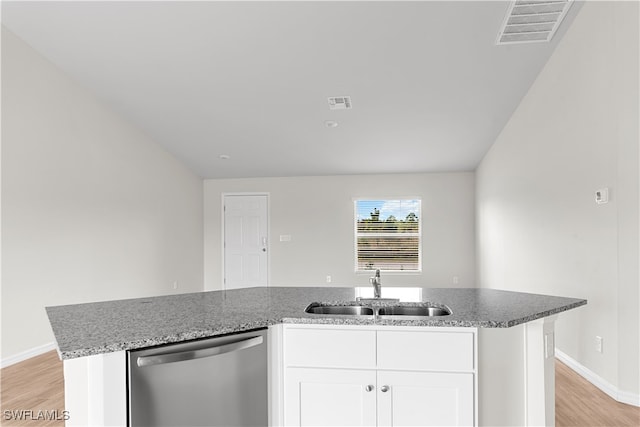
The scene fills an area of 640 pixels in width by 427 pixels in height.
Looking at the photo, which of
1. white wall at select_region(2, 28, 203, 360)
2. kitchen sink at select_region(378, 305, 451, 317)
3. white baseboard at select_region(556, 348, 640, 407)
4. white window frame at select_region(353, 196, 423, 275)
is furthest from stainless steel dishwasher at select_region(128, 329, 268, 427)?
white window frame at select_region(353, 196, 423, 275)

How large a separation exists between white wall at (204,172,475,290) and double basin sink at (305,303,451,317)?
16.9 ft

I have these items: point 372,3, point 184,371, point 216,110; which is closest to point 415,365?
point 184,371

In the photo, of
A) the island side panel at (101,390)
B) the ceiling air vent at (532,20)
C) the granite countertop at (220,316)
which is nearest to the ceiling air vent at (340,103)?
the ceiling air vent at (532,20)

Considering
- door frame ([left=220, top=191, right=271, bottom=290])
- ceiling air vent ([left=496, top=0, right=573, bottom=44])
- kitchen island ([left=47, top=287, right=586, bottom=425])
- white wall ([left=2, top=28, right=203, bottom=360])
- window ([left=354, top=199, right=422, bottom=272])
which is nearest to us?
kitchen island ([left=47, top=287, right=586, bottom=425])

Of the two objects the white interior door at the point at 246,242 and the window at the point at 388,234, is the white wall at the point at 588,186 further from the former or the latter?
the white interior door at the point at 246,242

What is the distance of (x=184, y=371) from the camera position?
1.53 metres

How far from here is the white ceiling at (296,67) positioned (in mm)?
3354

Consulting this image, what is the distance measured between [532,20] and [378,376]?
2.99 metres

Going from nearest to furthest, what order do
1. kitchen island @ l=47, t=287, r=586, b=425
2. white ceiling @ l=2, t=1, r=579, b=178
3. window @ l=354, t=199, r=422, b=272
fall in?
kitchen island @ l=47, t=287, r=586, b=425 → white ceiling @ l=2, t=1, r=579, b=178 → window @ l=354, t=199, r=422, b=272

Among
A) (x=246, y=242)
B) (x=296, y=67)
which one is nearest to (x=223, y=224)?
(x=246, y=242)

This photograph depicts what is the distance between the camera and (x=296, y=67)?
13.4ft

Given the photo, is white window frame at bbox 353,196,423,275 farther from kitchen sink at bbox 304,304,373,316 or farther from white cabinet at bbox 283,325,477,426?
white cabinet at bbox 283,325,477,426

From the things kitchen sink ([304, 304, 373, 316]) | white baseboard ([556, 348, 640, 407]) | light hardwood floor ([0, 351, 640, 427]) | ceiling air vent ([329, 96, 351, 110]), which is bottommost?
light hardwood floor ([0, 351, 640, 427])

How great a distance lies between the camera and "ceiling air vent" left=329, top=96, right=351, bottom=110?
4662 millimetres
